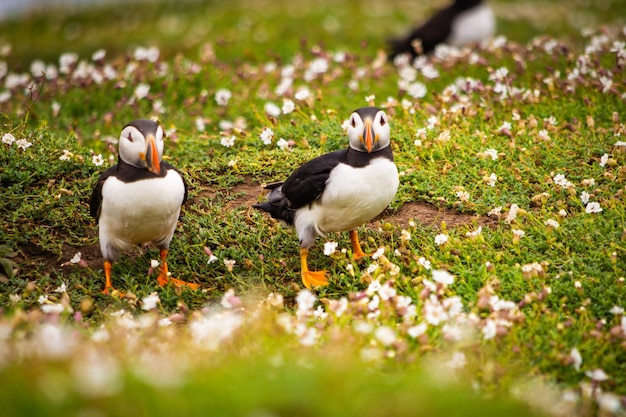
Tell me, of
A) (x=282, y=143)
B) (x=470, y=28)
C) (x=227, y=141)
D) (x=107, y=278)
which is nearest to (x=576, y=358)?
(x=107, y=278)

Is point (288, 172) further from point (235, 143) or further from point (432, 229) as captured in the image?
point (432, 229)

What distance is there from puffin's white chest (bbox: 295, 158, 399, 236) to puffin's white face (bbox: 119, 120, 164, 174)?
1.09 meters

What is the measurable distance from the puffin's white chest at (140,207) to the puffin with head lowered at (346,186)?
2.56 ft

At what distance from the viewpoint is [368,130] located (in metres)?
4.32

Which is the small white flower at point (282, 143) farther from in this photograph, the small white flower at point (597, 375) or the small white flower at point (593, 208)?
the small white flower at point (597, 375)

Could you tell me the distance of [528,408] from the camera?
2.88 meters

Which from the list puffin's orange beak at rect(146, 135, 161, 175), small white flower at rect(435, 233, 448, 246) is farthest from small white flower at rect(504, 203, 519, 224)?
puffin's orange beak at rect(146, 135, 161, 175)

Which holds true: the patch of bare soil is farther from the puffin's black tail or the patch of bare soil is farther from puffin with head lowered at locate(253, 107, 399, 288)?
puffin with head lowered at locate(253, 107, 399, 288)

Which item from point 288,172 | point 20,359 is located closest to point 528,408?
point 20,359

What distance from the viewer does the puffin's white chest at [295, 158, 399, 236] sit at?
177 inches

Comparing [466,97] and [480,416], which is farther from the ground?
[480,416]

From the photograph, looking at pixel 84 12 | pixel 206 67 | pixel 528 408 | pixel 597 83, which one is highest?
pixel 528 408

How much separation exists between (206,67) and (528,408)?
21.8 feet

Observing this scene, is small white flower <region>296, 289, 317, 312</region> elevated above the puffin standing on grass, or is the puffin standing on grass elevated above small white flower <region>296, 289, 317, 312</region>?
small white flower <region>296, 289, 317, 312</region>
